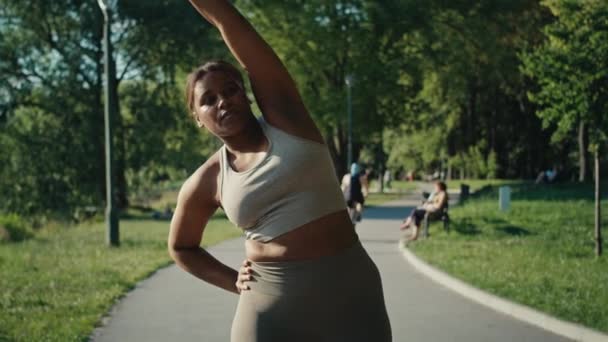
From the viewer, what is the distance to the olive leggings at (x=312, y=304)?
7.52 feet

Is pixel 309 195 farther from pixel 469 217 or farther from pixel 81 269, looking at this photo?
pixel 469 217

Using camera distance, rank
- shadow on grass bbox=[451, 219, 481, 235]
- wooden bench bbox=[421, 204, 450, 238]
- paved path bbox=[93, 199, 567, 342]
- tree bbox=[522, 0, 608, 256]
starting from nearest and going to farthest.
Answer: paved path bbox=[93, 199, 567, 342], tree bbox=[522, 0, 608, 256], shadow on grass bbox=[451, 219, 481, 235], wooden bench bbox=[421, 204, 450, 238]

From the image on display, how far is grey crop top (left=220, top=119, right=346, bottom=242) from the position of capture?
2.30 meters

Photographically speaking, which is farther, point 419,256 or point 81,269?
point 419,256

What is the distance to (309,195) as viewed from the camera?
231 cm

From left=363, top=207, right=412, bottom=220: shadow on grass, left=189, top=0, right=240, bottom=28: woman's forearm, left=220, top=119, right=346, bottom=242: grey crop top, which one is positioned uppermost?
left=189, top=0, right=240, bottom=28: woman's forearm

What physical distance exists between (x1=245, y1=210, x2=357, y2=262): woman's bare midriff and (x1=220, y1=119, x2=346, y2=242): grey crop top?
0.06ft

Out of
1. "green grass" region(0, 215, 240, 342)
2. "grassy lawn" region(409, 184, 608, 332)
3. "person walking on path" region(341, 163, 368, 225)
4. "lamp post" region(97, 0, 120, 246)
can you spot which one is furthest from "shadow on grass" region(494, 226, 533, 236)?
"lamp post" region(97, 0, 120, 246)

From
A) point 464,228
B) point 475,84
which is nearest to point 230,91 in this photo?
point 464,228

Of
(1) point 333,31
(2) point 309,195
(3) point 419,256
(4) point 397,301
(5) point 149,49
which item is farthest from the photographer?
(1) point 333,31

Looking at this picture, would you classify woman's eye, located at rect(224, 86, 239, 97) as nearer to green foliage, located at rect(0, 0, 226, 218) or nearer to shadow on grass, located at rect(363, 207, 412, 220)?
Result: shadow on grass, located at rect(363, 207, 412, 220)

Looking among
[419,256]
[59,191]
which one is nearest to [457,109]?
[59,191]

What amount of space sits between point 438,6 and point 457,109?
19265 mm

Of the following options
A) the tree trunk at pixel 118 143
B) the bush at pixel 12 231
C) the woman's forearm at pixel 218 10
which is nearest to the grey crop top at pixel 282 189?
the woman's forearm at pixel 218 10
